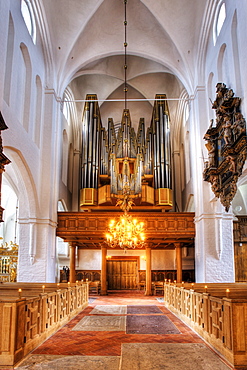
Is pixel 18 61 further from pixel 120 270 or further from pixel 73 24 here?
pixel 120 270

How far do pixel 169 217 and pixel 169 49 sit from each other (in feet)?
27.9

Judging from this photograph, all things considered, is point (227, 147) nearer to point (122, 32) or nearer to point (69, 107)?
point (122, 32)

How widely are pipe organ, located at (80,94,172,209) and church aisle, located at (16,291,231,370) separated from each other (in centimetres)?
968

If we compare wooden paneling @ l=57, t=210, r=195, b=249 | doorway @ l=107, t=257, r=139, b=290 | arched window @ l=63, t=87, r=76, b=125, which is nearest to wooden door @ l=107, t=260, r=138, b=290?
doorway @ l=107, t=257, r=139, b=290

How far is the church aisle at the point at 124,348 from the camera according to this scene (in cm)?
543

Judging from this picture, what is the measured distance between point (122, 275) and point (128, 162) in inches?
357

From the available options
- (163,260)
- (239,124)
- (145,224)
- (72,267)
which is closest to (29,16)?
(239,124)

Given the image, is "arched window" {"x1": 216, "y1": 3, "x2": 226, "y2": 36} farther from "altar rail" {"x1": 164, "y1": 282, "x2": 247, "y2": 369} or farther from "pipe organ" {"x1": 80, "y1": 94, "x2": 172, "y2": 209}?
"altar rail" {"x1": 164, "y1": 282, "x2": 247, "y2": 369}

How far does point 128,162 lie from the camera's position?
18.0 metres

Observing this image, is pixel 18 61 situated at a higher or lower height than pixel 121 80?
lower

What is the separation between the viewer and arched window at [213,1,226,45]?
1384 cm

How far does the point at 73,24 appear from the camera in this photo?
16.9 meters

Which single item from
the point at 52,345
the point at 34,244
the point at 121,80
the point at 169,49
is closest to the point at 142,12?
the point at 169,49

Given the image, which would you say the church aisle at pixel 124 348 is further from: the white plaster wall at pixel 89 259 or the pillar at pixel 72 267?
the white plaster wall at pixel 89 259
